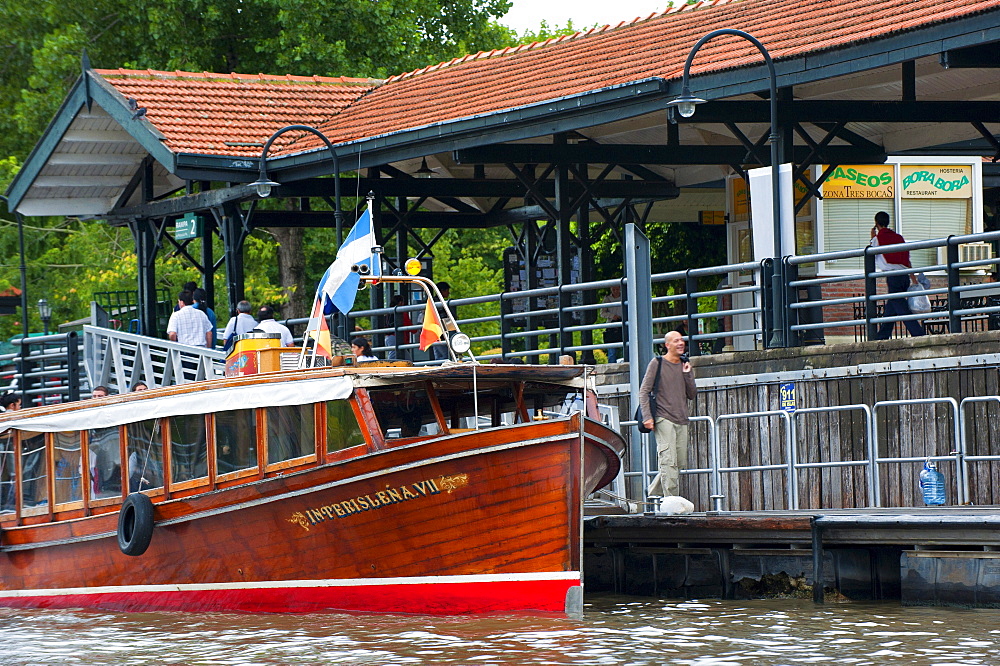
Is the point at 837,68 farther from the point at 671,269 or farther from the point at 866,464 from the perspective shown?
the point at 671,269

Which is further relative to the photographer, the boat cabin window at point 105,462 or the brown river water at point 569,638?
the boat cabin window at point 105,462

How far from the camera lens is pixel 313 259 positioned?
138 ft

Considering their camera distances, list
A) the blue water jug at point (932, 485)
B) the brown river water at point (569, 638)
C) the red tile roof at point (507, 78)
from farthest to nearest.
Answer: the red tile roof at point (507, 78) → the blue water jug at point (932, 485) → the brown river water at point (569, 638)

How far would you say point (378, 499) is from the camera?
14.0m

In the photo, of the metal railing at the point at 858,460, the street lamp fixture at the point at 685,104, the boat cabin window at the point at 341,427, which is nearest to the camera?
the boat cabin window at the point at 341,427

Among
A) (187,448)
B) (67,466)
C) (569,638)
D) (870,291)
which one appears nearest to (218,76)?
(67,466)

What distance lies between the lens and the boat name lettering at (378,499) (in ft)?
45.0

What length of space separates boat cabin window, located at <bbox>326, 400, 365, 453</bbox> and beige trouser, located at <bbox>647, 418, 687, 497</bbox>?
3.51m

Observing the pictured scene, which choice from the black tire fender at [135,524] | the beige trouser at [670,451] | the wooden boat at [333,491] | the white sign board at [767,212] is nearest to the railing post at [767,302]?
the white sign board at [767,212]

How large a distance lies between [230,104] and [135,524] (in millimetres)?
13147

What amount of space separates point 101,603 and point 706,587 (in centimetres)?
644

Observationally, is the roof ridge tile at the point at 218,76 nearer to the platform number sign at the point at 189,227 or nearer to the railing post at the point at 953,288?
the platform number sign at the point at 189,227

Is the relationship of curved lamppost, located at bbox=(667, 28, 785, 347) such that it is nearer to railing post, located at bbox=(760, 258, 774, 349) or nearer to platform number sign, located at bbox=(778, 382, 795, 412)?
railing post, located at bbox=(760, 258, 774, 349)

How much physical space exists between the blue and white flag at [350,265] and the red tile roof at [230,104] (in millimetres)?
8482
